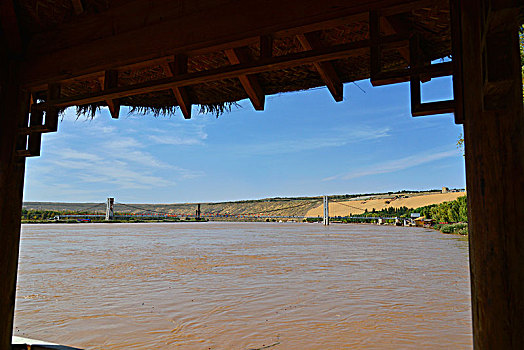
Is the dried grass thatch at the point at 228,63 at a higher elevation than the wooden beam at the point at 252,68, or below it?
higher

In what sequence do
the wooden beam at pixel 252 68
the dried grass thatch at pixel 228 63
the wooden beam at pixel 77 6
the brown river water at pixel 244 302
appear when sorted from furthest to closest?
the brown river water at pixel 244 302
the wooden beam at pixel 77 6
the dried grass thatch at pixel 228 63
the wooden beam at pixel 252 68

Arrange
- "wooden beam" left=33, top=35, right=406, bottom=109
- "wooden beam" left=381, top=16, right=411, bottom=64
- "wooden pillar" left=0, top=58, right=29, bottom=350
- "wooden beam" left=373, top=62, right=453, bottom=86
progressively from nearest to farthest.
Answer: "wooden beam" left=373, top=62, right=453, bottom=86 → "wooden beam" left=33, top=35, right=406, bottom=109 → "wooden beam" left=381, top=16, right=411, bottom=64 → "wooden pillar" left=0, top=58, right=29, bottom=350

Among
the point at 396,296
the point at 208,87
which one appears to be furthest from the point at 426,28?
the point at 396,296

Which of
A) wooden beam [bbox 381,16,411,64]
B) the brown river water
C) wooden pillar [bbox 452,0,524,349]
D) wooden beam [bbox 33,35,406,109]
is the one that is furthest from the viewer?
the brown river water

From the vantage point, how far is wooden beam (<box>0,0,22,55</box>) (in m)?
2.32

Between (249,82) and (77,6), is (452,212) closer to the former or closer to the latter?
(249,82)

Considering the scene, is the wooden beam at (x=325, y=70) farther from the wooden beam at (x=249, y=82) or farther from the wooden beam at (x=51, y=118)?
the wooden beam at (x=51, y=118)

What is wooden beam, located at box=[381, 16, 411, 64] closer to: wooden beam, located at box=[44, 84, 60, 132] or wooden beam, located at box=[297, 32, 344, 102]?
wooden beam, located at box=[297, 32, 344, 102]

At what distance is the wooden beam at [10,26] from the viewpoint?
2322 millimetres

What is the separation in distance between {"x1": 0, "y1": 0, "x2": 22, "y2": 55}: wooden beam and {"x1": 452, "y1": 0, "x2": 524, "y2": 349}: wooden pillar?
2709 millimetres

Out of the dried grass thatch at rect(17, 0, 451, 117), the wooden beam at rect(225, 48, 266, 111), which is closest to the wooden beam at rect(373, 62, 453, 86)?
the dried grass thatch at rect(17, 0, 451, 117)

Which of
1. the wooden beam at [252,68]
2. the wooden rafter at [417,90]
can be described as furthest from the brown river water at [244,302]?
the wooden rafter at [417,90]

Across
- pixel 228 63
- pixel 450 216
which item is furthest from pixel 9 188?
pixel 450 216

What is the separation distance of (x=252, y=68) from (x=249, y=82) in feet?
1.97
